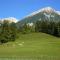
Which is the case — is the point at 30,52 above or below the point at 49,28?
below

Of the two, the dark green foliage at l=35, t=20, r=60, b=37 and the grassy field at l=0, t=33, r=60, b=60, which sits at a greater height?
the dark green foliage at l=35, t=20, r=60, b=37

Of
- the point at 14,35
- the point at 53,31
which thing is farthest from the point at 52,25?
the point at 14,35

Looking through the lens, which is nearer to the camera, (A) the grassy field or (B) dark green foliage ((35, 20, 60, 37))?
(A) the grassy field

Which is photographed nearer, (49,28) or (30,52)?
(30,52)

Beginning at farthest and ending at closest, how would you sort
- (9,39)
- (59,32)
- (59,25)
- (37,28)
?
(37,28) → (59,25) → (59,32) → (9,39)

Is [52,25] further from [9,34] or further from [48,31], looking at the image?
[9,34]

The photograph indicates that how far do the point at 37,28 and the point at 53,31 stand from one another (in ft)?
80.4

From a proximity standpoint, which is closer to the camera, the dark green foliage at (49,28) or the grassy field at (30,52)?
the grassy field at (30,52)

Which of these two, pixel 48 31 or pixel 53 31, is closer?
pixel 53 31

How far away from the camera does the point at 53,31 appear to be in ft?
459

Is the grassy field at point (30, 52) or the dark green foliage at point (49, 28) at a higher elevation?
the dark green foliage at point (49, 28)

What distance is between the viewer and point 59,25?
149 metres

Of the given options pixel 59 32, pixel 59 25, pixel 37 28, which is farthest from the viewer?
pixel 37 28

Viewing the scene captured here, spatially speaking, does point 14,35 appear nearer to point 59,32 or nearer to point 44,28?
point 59,32
